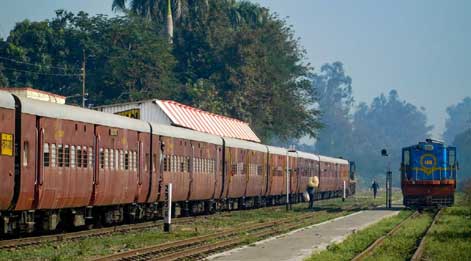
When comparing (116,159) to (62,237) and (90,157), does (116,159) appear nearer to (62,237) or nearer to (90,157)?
(90,157)

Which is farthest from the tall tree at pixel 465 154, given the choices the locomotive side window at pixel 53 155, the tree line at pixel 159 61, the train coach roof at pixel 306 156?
the locomotive side window at pixel 53 155

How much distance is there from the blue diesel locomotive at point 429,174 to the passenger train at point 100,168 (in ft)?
25.5

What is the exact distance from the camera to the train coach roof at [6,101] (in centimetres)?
2219

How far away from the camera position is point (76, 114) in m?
27.3

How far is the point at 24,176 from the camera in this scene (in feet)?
Result: 77.2

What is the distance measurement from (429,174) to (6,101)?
29863 millimetres

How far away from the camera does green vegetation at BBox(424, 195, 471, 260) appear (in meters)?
22.7

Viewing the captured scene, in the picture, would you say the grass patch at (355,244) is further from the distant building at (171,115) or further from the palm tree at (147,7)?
the palm tree at (147,7)

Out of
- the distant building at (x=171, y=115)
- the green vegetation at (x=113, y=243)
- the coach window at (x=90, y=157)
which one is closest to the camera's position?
the green vegetation at (x=113, y=243)

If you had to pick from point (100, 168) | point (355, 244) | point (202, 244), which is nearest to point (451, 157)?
point (355, 244)

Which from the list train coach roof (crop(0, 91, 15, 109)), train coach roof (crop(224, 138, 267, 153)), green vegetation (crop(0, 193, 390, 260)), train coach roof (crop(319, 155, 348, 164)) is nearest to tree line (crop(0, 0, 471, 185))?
train coach roof (crop(319, 155, 348, 164))

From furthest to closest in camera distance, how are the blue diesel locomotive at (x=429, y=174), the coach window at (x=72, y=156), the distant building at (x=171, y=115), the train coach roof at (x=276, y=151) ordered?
1. the train coach roof at (x=276, y=151)
2. the distant building at (x=171, y=115)
3. the blue diesel locomotive at (x=429, y=174)
4. the coach window at (x=72, y=156)

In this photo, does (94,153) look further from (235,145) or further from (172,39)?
(172,39)

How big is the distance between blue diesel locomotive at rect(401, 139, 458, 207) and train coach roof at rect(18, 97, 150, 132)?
18063 mm
